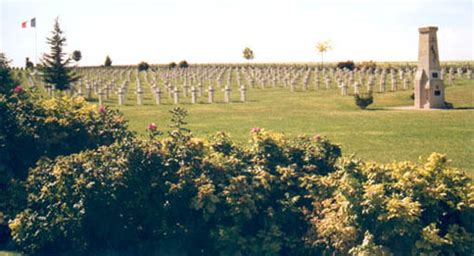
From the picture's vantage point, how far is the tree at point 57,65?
41781 mm

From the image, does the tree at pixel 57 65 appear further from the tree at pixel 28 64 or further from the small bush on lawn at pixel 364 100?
the tree at pixel 28 64

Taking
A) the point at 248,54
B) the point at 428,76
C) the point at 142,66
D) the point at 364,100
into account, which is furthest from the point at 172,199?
the point at 248,54

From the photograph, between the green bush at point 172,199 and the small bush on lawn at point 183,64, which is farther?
the small bush on lawn at point 183,64

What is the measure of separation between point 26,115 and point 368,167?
6113 mm

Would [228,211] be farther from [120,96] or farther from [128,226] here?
[120,96]

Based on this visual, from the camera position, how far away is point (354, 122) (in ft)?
68.4

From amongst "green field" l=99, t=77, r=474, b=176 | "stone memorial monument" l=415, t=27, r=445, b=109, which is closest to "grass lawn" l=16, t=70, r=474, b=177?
"green field" l=99, t=77, r=474, b=176

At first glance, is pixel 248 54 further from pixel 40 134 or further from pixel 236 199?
pixel 236 199

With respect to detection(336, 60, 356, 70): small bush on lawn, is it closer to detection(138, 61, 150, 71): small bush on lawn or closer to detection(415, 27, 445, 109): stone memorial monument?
detection(138, 61, 150, 71): small bush on lawn

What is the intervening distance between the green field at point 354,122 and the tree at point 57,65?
12.0m

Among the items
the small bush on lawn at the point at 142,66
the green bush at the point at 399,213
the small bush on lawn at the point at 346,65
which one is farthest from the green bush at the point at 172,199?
the small bush on lawn at the point at 142,66

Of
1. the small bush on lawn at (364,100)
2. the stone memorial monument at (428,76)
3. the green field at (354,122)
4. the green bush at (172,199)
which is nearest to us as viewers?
the green bush at (172,199)

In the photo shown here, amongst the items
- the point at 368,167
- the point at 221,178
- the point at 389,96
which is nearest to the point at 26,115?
the point at 221,178

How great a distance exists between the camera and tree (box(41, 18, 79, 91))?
137 feet
